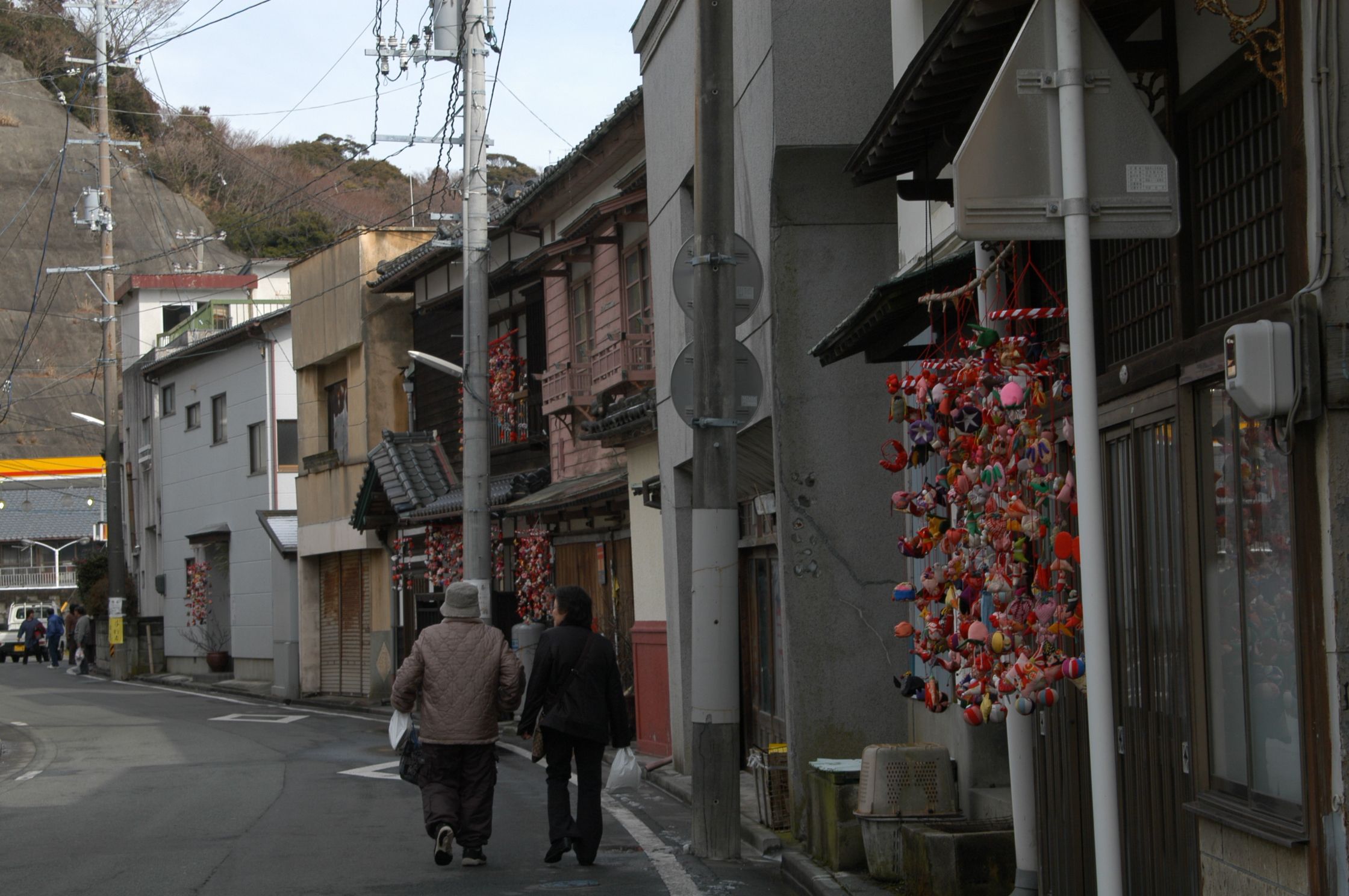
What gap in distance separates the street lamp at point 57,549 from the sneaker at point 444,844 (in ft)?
211

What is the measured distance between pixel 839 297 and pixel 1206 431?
5.93m

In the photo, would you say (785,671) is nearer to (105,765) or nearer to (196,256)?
(105,765)

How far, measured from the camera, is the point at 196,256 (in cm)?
6650

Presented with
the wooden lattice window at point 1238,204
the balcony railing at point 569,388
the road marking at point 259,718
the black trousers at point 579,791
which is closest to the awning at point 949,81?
the wooden lattice window at point 1238,204

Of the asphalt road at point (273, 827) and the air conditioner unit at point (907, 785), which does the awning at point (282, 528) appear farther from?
the air conditioner unit at point (907, 785)

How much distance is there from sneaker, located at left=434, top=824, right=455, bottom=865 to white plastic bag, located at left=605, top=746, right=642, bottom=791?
1.09m

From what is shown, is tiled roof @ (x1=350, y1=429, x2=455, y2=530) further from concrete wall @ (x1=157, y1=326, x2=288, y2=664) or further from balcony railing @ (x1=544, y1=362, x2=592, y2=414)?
concrete wall @ (x1=157, y1=326, x2=288, y2=664)

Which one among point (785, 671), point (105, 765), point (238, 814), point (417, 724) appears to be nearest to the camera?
point (417, 724)

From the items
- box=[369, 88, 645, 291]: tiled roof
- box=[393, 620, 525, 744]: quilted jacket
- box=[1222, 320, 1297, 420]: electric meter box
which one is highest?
box=[369, 88, 645, 291]: tiled roof

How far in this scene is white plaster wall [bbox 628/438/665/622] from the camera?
1698 cm

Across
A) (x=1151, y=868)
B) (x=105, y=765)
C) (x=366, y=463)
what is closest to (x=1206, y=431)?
(x=1151, y=868)

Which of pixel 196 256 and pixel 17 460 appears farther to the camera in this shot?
pixel 17 460

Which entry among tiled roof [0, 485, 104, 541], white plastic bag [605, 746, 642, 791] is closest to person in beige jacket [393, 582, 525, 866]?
white plastic bag [605, 746, 642, 791]

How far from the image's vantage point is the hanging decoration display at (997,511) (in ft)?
19.1
